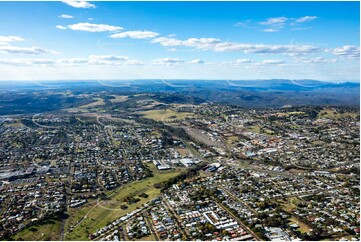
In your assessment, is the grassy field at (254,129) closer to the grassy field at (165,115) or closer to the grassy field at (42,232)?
the grassy field at (165,115)

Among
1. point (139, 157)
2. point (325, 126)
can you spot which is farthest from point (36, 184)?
point (325, 126)

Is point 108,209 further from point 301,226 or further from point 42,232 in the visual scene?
point 301,226

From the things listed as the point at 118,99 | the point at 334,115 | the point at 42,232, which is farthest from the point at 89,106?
the point at 42,232

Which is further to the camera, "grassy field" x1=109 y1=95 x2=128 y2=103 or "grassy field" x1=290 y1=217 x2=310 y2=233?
"grassy field" x1=109 y1=95 x2=128 y2=103

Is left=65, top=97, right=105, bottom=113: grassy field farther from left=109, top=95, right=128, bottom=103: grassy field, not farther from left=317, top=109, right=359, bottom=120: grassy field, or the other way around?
left=317, top=109, right=359, bottom=120: grassy field

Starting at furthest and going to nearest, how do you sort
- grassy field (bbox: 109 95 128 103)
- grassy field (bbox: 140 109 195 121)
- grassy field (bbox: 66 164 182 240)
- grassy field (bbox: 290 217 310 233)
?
1. grassy field (bbox: 109 95 128 103)
2. grassy field (bbox: 140 109 195 121)
3. grassy field (bbox: 66 164 182 240)
4. grassy field (bbox: 290 217 310 233)

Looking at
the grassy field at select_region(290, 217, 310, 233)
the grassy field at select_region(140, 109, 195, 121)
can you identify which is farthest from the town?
the grassy field at select_region(140, 109, 195, 121)

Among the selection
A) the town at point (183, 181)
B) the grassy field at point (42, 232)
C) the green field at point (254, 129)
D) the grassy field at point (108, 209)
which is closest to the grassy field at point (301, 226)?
the town at point (183, 181)
